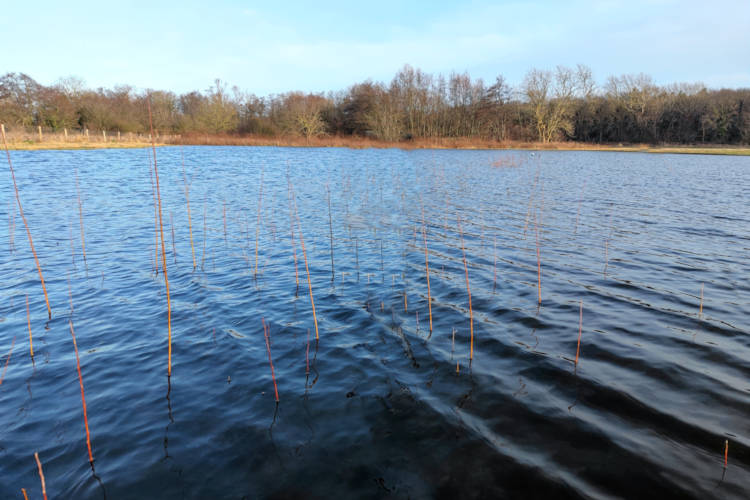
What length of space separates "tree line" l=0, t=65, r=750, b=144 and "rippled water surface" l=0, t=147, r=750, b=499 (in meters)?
53.1

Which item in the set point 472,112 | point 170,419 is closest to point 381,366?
point 170,419

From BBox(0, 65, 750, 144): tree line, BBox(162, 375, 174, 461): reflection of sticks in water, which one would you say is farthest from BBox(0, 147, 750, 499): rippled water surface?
BBox(0, 65, 750, 144): tree line

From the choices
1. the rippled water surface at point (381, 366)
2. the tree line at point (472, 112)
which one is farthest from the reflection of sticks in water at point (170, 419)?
the tree line at point (472, 112)

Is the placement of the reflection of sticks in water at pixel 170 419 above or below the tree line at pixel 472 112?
below

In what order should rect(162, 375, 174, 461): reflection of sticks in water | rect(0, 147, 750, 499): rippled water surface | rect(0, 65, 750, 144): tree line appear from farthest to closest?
rect(0, 65, 750, 144): tree line, rect(162, 375, 174, 461): reflection of sticks in water, rect(0, 147, 750, 499): rippled water surface

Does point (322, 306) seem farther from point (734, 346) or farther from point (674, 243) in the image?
point (674, 243)

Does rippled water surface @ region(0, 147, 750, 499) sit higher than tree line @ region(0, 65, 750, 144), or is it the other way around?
tree line @ region(0, 65, 750, 144)

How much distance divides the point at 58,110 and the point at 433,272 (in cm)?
5835

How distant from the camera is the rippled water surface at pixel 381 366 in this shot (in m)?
2.99

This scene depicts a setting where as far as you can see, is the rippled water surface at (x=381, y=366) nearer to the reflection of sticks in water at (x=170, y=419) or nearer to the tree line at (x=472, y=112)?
the reflection of sticks in water at (x=170, y=419)

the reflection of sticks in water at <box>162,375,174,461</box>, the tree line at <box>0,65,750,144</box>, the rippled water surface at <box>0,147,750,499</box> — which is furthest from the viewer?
the tree line at <box>0,65,750,144</box>

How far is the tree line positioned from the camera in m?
56.4

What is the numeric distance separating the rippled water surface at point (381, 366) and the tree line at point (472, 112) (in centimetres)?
5313

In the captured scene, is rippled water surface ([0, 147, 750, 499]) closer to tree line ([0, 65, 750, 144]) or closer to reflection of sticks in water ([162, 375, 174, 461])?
reflection of sticks in water ([162, 375, 174, 461])
